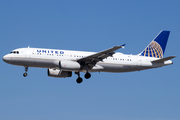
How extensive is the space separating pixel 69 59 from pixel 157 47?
14.3 metres

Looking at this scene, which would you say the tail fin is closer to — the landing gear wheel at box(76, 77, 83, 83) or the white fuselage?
the white fuselage

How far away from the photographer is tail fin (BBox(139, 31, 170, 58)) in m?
48.7

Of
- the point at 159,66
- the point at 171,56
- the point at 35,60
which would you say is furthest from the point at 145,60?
the point at 35,60

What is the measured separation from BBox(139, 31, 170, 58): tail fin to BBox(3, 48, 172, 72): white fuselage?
1.66 meters

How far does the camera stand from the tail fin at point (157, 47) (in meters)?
48.7

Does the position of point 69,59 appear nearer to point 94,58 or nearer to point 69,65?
point 69,65

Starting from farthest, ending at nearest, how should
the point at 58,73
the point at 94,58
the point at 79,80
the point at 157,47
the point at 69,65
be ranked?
the point at 157,47 → the point at 58,73 → the point at 79,80 → the point at 94,58 → the point at 69,65

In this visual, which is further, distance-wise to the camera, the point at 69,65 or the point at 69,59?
the point at 69,59

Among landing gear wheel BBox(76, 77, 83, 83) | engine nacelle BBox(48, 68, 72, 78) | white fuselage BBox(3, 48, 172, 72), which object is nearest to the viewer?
white fuselage BBox(3, 48, 172, 72)

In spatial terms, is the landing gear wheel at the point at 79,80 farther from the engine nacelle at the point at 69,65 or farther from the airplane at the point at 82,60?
the engine nacelle at the point at 69,65

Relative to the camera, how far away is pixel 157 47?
49.9 m

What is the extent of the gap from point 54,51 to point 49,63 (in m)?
1.86

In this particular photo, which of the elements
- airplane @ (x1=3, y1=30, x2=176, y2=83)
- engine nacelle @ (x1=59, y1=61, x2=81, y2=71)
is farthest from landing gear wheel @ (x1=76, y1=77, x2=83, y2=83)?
engine nacelle @ (x1=59, y1=61, x2=81, y2=71)

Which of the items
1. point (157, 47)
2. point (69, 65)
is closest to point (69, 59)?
point (69, 65)
